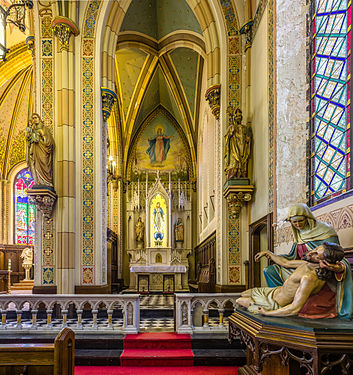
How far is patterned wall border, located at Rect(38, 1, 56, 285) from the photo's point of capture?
8586mm

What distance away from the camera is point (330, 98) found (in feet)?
15.8

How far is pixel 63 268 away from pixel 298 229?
5974mm

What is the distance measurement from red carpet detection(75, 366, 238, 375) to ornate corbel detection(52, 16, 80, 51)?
6.58m

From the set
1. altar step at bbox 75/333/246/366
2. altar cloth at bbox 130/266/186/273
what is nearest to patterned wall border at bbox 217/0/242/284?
altar step at bbox 75/333/246/366

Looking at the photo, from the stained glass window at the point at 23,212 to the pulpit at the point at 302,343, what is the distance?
16387 millimetres

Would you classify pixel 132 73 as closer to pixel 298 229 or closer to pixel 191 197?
pixel 191 197

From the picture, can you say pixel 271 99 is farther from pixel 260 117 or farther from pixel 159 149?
pixel 159 149

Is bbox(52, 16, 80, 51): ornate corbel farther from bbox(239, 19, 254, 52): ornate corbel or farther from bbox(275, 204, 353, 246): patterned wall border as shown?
bbox(275, 204, 353, 246): patterned wall border

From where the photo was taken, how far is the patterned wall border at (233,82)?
27.5 ft

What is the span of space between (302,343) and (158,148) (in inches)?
646

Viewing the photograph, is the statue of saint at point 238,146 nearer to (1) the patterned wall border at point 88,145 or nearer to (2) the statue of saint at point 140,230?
(1) the patterned wall border at point 88,145

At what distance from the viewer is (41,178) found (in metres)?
8.34

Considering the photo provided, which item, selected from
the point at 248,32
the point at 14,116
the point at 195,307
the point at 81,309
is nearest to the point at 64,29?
the point at 248,32

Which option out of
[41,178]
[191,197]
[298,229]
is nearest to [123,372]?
[298,229]
